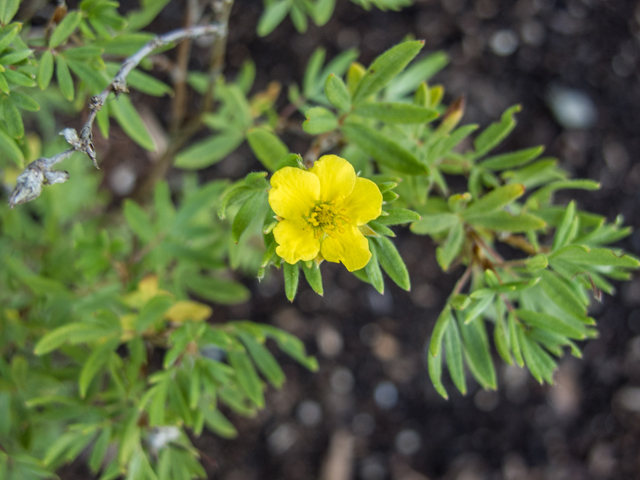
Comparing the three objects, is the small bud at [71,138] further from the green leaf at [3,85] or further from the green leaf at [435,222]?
the green leaf at [435,222]

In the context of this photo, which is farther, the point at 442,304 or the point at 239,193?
the point at 442,304

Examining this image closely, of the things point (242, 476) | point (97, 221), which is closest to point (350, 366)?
point (242, 476)

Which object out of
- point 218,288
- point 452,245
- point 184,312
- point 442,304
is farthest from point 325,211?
point 442,304

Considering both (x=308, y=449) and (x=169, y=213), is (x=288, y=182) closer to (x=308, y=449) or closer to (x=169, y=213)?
(x=169, y=213)

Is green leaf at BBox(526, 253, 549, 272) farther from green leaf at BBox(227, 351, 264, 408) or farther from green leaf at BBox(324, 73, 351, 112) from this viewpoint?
green leaf at BBox(227, 351, 264, 408)

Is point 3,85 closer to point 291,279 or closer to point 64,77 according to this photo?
point 64,77
